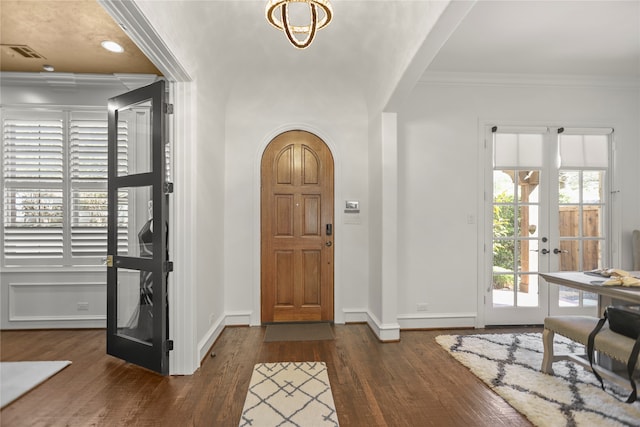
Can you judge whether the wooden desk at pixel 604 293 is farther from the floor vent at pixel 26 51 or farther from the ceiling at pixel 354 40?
the floor vent at pixel 26 51

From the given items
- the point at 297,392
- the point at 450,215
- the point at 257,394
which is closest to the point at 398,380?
the point at 297,392

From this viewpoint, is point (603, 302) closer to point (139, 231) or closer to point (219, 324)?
point (219, 324)

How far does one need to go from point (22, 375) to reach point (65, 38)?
2882 mm

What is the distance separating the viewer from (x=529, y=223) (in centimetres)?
366

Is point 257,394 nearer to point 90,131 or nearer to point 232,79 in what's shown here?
point 232,79

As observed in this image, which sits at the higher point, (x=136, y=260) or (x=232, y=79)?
(x=232, y=79)

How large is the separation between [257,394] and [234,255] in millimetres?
1842

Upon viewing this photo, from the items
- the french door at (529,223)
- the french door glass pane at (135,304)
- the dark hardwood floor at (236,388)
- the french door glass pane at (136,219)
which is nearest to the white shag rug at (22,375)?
the dark hardwood floor at (236,388)

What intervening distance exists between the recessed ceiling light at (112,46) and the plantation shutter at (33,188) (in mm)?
1296

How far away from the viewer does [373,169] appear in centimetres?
363

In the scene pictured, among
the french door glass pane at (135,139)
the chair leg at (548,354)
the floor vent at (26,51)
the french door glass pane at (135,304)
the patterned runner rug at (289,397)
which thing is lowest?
the patterned runner rug at (289,397)

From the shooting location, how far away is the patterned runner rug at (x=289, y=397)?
1918 mm

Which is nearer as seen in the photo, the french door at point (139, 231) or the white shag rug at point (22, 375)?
the white shag rug at point (22, 375)

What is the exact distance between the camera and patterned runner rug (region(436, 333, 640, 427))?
1933 mm
